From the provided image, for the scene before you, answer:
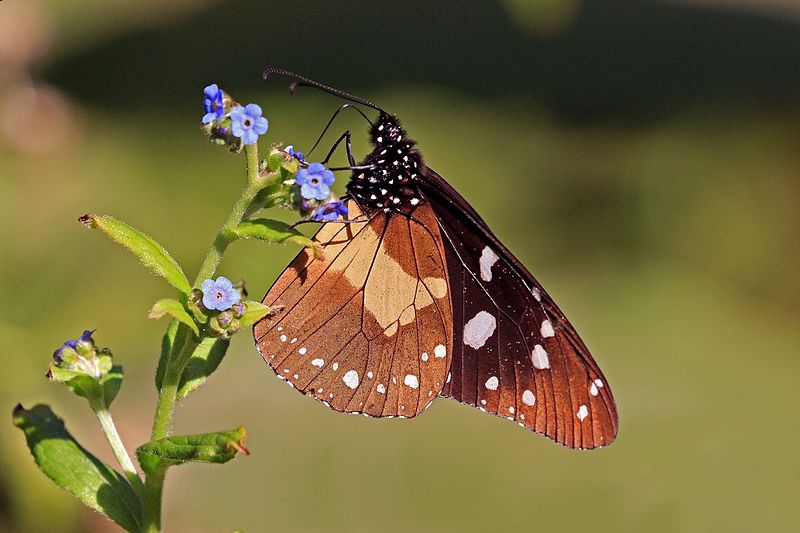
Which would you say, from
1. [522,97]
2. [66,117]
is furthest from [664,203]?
[66,117]

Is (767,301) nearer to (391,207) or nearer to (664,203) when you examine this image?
(664,203)

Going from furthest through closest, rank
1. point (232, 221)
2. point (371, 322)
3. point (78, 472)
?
1. point (371, 322)
2. point (78, 472)
3. point (232, 221)

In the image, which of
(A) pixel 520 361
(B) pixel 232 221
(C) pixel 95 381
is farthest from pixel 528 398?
(C) pixel 95 381

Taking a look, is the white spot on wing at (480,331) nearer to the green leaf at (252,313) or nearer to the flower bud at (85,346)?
the green leaf at (252,313)

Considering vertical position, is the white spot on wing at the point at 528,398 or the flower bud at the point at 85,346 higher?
the white spot on wing at the point at 528,398

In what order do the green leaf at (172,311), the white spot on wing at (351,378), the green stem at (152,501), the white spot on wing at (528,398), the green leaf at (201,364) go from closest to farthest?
→ 1. the green leaf at (172,311)
2. the green stem at (152,501)
3. the green leaf at (201,364)
4. the white spot on wing at (351,378)
5. the white spot on wing at (528,398)

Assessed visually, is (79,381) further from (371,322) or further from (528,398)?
(528,398)

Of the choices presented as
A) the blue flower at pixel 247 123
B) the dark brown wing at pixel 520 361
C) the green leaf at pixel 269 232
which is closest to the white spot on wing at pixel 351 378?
the dark brown wing at pixel 520 361

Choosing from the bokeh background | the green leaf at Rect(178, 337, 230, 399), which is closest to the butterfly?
the green leaf at Rect(178, 337, 230, 399)
